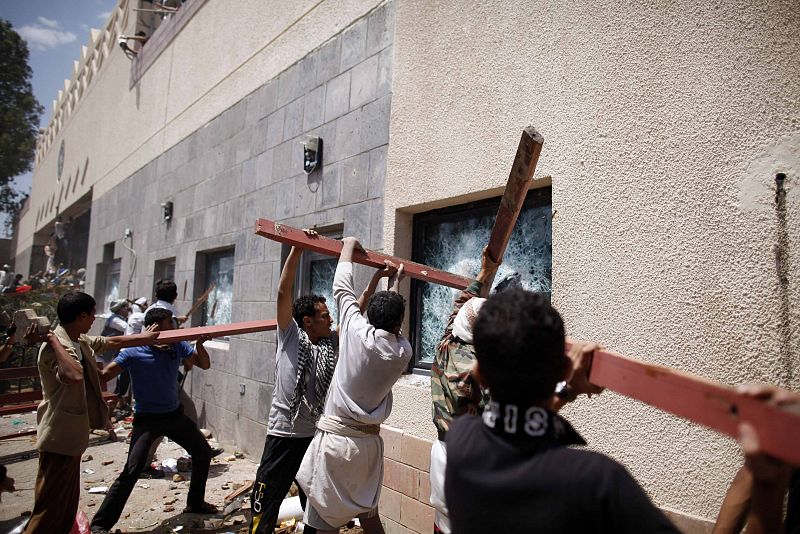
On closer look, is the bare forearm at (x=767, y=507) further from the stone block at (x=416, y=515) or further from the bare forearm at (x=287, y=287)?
the stone block at (x=416, y=515)

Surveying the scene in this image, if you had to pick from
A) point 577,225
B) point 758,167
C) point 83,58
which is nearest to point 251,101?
point 577,225

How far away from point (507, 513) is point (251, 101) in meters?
6.85

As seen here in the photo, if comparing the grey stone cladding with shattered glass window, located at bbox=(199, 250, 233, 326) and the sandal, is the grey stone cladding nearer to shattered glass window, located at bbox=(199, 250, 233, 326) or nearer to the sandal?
shattered glass window, located at bbox=(199, 250, 233, 326)

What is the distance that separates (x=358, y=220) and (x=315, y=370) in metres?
1.72

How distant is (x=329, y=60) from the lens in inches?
216

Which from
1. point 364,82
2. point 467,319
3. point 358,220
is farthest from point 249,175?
point 467,319

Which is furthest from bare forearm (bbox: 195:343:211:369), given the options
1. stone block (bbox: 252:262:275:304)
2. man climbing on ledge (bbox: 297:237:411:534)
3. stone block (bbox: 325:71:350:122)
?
stone block (bbox: 325:71:350:122)

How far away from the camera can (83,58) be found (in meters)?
17.6

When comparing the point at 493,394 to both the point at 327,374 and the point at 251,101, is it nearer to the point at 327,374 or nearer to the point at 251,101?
the point at 327,374

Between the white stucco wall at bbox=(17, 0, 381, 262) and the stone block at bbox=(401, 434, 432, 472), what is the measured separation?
3.97 metres

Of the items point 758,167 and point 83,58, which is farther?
point 83,58

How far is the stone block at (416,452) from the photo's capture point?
3734 millimetres

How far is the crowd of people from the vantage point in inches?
39.8

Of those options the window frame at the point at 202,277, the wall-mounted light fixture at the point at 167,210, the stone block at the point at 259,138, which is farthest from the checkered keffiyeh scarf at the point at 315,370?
the wall-mounted light fixture at the point at 167,210
